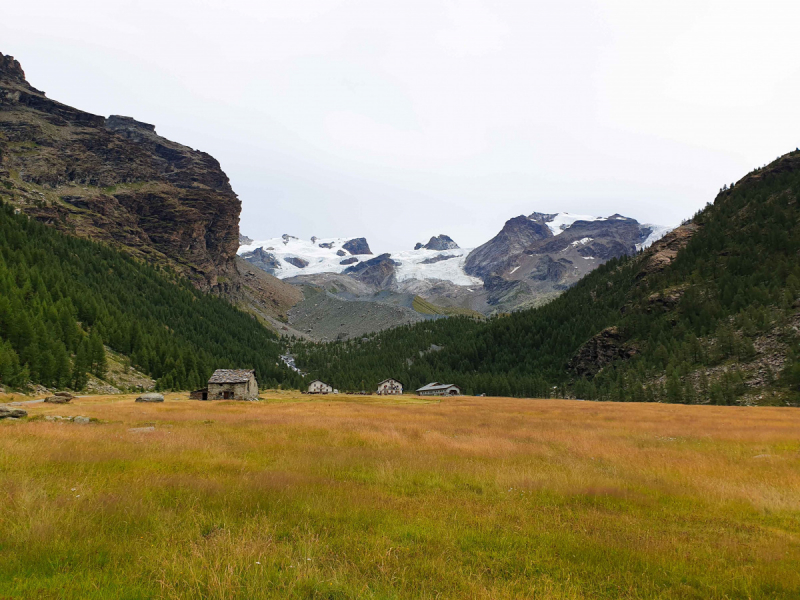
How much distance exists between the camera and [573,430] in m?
23.5

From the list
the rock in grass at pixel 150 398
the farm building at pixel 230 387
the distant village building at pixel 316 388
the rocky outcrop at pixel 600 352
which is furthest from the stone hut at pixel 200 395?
the rocky outcrop at pixel 600 352

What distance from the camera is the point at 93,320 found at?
94812mm

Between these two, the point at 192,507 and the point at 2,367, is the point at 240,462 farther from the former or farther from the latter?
the point at 2,367

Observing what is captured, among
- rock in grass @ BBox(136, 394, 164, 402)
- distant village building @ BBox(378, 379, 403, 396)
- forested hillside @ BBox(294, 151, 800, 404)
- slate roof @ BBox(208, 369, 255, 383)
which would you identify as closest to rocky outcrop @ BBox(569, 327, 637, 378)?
forested hillside @ BBox(294, 151, 800, 404)

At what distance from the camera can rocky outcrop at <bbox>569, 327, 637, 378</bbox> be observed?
111750 mm

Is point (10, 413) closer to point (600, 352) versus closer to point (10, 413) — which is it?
point (10, 413)

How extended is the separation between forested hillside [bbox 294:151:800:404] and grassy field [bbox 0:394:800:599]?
2887 inches

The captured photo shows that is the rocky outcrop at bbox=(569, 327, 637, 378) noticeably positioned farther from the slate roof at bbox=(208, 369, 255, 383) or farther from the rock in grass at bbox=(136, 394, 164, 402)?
the rock in grass at bbox=(136, 394, 164, 402)

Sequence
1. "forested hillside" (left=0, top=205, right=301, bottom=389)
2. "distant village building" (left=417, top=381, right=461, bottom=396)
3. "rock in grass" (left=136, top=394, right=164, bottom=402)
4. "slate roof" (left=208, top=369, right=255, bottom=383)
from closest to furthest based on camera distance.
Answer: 1. "rock in grass" (left=136, top=394, right=164, bottom=402)
2. "slate roof" (left=208, top=369, right=255, bottom=383)
3. "forested hillside" (left=0, top=205, right=301, bottom=389)
4. "distant village building" (left=417, top=381, right=461, bottom=396)

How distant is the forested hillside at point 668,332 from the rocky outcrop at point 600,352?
0.38 metres

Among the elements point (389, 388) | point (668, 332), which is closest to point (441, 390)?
point (389, 388)

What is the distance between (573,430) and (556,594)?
20541mm

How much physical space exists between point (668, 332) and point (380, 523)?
121 m

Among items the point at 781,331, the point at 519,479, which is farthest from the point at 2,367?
the point at 781,331
